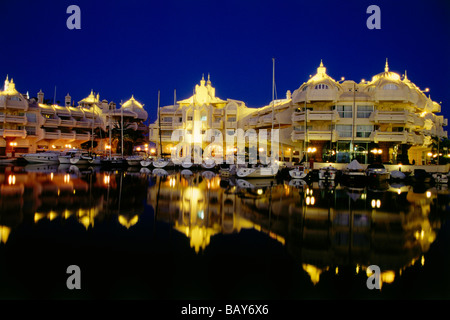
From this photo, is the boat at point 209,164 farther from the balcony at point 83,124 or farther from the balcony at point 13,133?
the balcony at point 13,133

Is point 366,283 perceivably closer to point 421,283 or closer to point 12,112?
point 421,283

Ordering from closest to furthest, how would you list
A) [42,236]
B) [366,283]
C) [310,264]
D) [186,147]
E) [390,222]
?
1. [366,283]
2. [310,264]
3. [42,236]
4. [390,222]
5. [186,147]

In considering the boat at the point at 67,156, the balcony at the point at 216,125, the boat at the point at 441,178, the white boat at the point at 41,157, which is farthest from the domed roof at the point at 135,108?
the boat at the point at 441,178

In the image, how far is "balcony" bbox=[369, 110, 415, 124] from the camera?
43344 mm

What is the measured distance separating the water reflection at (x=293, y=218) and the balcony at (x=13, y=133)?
155 feet

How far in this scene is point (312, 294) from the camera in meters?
6.98

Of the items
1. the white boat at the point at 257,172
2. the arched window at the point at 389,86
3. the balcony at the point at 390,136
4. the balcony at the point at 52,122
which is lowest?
the white boat at the point at 257,172

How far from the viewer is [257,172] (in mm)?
34406

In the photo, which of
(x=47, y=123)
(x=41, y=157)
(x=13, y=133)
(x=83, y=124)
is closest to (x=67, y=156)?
(x=41, y=157)

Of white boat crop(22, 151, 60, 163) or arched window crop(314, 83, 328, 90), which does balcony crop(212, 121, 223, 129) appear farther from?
white boat crop(22, 151, 60, 163)

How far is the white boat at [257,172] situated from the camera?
34.1 metres

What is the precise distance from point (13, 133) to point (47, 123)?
6730mm

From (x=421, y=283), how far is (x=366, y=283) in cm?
132
